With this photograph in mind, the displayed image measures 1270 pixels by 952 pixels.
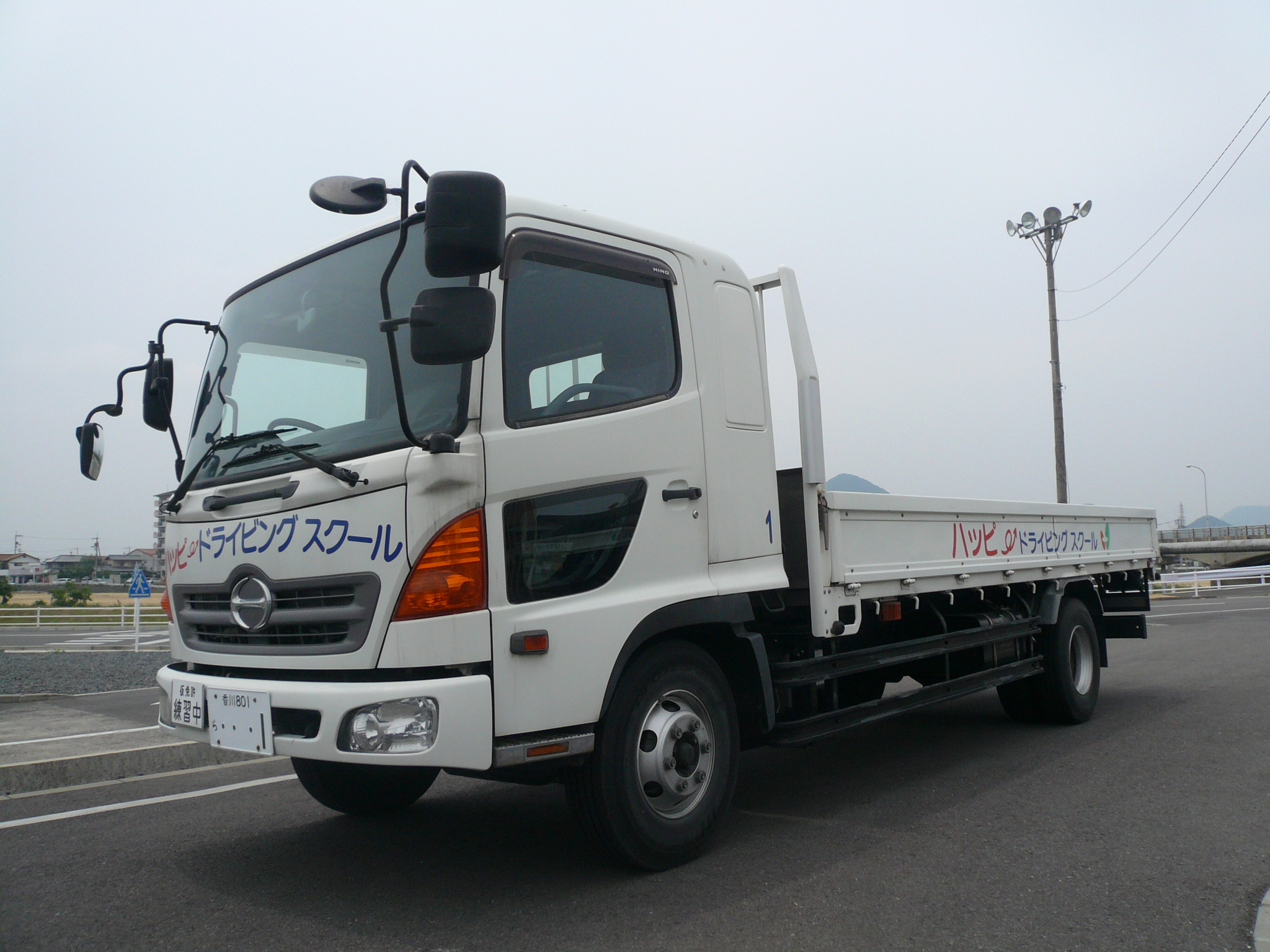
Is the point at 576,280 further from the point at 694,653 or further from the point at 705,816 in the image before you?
the point at 705,816

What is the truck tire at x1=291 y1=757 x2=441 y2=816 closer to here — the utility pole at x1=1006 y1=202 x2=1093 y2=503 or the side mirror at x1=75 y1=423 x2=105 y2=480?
the side mirror at x1=75 y1=423 x2=105 y2=480

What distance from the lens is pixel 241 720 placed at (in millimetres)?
3326

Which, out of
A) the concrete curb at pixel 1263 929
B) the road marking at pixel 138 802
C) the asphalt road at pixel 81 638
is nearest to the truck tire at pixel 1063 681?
the concrete curb at pixel 1263 929

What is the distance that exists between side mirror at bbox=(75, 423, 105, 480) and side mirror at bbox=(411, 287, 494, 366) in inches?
86.2

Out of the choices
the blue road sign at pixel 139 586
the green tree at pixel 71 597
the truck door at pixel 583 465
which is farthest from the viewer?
the green tree at pixel 71 597

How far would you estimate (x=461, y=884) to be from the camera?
3.61 m

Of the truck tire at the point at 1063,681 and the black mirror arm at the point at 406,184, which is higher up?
the black mirror arm at the point at 406,184

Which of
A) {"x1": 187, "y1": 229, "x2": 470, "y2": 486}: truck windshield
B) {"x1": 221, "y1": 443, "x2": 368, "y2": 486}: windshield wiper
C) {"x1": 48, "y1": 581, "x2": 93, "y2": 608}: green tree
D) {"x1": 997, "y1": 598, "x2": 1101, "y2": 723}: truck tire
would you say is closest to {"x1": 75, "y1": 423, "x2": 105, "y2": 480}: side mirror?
{"x1": 187, "y1": 229, "x2": 470, "y2": 486}: truck windshield

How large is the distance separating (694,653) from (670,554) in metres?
0.44

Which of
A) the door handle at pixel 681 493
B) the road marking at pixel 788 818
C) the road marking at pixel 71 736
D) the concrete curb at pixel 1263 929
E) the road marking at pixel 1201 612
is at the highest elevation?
the door handle at pixel 681 493

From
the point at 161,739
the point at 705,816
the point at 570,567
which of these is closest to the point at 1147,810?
the point at 705,816

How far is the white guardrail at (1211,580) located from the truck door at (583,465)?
28941 millimetres

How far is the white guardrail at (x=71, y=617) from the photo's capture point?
27509mm

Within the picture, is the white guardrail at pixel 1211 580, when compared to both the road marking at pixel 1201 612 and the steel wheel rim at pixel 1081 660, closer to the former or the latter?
the road marking at pixel 1201 612
